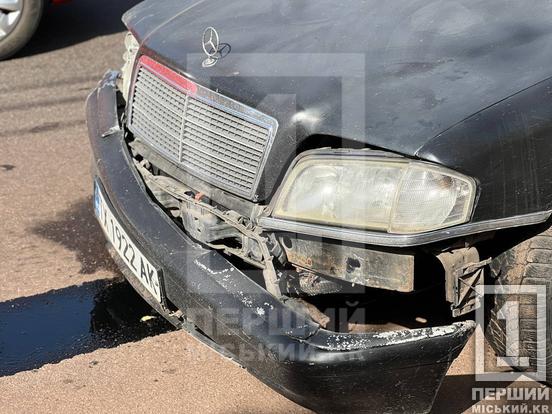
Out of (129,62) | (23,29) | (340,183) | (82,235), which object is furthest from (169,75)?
(23,29)

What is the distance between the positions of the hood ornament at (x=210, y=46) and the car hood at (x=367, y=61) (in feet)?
0.11

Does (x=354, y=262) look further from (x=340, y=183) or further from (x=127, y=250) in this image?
(x=127, y=250)

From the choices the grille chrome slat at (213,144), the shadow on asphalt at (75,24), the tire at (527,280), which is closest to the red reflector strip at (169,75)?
the grille chrome slat at (213,144)

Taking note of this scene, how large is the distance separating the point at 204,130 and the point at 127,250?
609 millimetres

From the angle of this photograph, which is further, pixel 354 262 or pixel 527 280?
pixel 527 280

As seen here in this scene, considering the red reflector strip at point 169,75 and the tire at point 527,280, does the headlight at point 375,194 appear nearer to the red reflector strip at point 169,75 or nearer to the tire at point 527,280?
the tire at point 527,280

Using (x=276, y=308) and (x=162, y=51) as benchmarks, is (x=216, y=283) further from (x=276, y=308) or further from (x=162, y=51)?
(x=162, y=51)

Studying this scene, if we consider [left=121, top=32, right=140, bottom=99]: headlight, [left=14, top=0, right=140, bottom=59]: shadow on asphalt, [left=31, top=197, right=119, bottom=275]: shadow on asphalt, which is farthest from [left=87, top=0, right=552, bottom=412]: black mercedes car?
[left=14, top=0, right=140, bottom=59]: shadow on asphalt

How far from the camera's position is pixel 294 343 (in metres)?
3.12

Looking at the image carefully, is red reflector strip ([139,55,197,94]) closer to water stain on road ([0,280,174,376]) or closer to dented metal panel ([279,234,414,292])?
dented metal panel ([279,234,414,292])

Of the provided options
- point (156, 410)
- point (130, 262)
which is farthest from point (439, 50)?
point (156, 410)

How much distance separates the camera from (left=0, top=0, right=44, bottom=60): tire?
7.02m

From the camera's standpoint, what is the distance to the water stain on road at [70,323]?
13.0 feet

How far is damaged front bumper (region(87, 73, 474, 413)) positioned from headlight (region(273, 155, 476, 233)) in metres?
0.33
